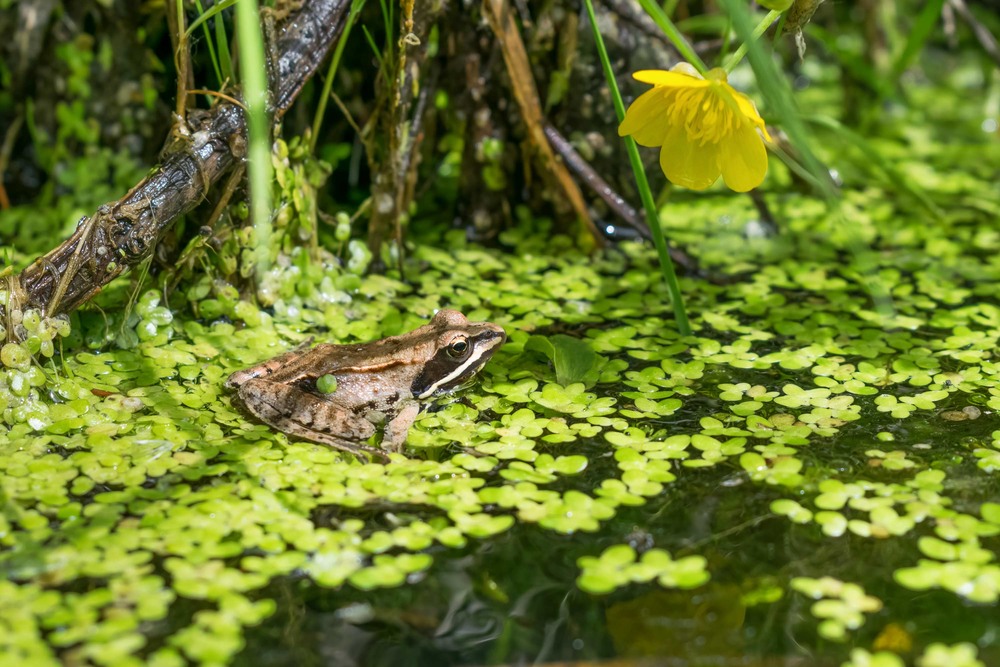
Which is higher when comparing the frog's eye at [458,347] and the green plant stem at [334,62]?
the green plant stem at [334,62]

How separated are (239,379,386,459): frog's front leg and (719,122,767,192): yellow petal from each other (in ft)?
4.20

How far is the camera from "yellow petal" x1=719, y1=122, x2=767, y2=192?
2.63m

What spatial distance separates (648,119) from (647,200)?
1.23 feet

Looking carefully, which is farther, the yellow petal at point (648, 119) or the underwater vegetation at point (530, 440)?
the yellow petal at point (648, 119)

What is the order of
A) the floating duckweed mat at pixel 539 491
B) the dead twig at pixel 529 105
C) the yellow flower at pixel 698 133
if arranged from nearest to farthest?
1. the floating duckweed mat at pixel 539 491
2. the yellow flower at pixel 698 133
3. the dead twig at pixel 529 105

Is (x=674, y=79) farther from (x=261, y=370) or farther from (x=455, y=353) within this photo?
(x=261, y=370)

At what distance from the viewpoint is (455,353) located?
9.84 ft

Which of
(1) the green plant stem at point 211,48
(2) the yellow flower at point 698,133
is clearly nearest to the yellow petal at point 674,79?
(2) the yellow flower at point 698,133

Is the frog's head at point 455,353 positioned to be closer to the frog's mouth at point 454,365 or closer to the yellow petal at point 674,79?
the frog's mouth at point 454,365

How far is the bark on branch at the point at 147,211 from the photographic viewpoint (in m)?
2.85

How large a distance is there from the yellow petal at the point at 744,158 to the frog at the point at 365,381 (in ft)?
2.80

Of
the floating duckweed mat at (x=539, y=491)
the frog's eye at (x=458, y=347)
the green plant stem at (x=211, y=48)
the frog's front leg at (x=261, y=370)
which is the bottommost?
the floating duckweed mat at (x=539, y=491)

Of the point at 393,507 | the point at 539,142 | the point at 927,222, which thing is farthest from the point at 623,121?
the point at 927,222

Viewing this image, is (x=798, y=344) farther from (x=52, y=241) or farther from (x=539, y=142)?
(x=52, y=241)
